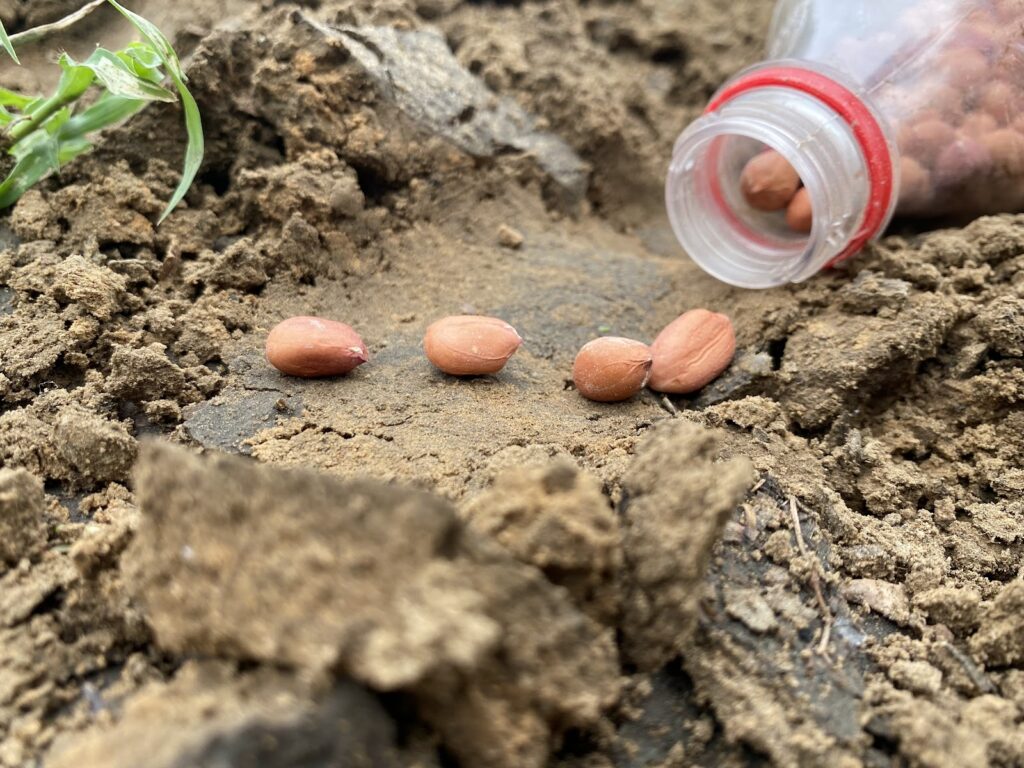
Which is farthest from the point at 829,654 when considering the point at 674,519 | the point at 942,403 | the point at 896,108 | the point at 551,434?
the point at 896,108

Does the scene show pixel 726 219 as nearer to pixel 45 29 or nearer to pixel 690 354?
pixel 690 354

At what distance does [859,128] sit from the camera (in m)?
1.67

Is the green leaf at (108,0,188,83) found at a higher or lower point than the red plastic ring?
lower

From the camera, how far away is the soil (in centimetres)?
83

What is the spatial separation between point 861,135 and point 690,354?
1.91 ft

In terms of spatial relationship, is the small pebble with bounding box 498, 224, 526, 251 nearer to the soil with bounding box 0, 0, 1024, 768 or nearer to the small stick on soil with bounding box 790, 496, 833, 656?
the soil with bounding box 0, 0, 1024, 768

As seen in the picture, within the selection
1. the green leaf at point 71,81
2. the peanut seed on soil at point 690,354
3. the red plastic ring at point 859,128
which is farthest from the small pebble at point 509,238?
the green leaf at point 71,81

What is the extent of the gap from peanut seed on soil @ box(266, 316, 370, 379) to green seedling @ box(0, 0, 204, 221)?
41 centimetres

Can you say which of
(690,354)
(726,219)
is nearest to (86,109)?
(690,354)

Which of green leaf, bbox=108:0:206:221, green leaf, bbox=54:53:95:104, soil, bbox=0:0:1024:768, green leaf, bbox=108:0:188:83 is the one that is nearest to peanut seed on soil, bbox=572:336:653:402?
soil, bbox=0:0:1024:768

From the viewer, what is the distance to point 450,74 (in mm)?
2062

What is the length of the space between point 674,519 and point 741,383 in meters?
0.68

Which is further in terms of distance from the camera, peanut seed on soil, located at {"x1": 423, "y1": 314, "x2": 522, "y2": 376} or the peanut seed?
the peanut seed

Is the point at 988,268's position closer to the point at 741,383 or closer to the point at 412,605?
the point at 741,383
